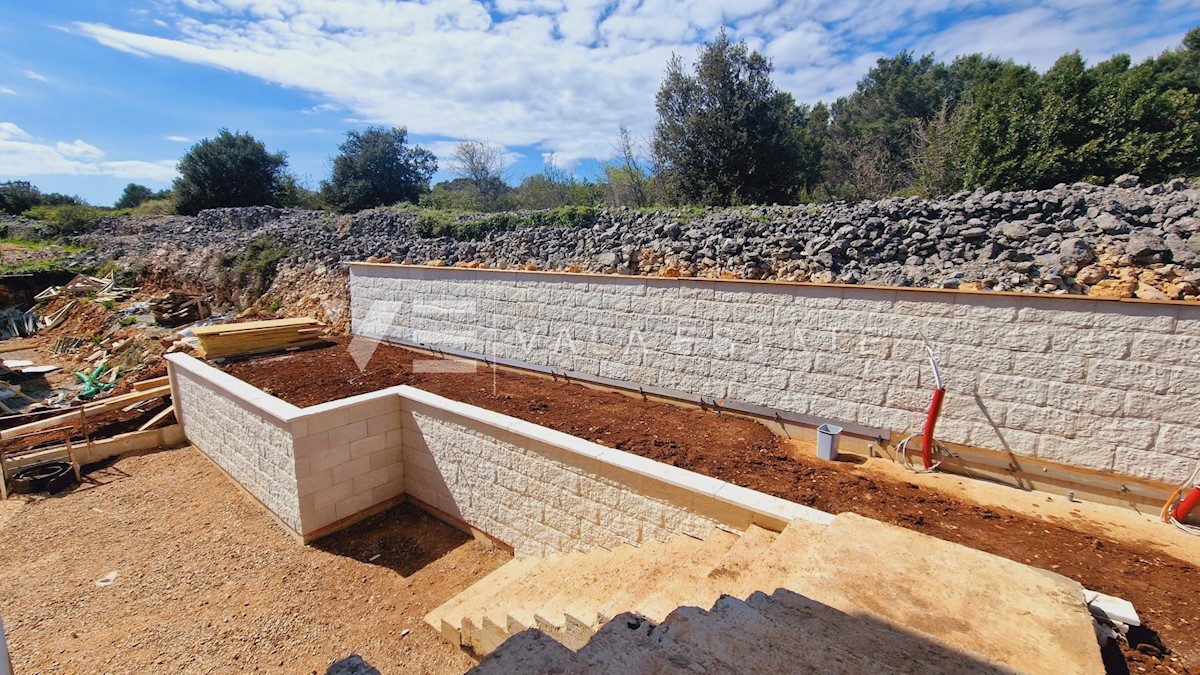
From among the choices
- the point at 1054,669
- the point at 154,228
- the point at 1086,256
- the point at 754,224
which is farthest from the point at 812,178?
the point at 154,228

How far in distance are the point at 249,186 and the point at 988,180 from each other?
28.3 meters

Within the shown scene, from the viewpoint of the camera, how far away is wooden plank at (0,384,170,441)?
265 inches

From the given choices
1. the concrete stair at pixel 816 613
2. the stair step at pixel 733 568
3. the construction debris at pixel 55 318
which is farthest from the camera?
the construction debris at pixel 55 318

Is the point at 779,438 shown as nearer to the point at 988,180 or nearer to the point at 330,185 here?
the point at 988,180

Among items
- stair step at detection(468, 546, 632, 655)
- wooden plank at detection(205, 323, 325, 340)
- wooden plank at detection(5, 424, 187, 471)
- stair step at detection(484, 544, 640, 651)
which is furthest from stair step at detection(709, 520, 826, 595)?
wooden plank at detection(205, 323, 325, 340)

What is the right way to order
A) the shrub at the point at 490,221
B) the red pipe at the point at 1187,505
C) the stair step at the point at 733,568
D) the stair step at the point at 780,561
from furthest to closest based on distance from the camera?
the shrub at the point at 490,221, the red pipe at the point at 1187,505, the stair step at the point at 733,568, the stair step at the point at 780,561

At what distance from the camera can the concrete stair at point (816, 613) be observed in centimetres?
180

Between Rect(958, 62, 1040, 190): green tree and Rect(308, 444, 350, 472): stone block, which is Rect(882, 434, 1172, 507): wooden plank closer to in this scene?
Rect(308, 444, 350, 472): stone block

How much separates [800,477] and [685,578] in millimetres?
1590

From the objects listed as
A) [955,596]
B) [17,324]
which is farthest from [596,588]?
[17,324]

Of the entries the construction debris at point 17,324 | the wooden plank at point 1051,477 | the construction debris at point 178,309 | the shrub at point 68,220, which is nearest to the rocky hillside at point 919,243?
the wooden plank at point 1051,477

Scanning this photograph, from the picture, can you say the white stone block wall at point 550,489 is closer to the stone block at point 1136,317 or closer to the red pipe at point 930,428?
the red pipe at point 930,428

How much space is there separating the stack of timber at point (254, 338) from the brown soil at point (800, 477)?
1.36 metres

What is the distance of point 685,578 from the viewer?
9.53 feet
